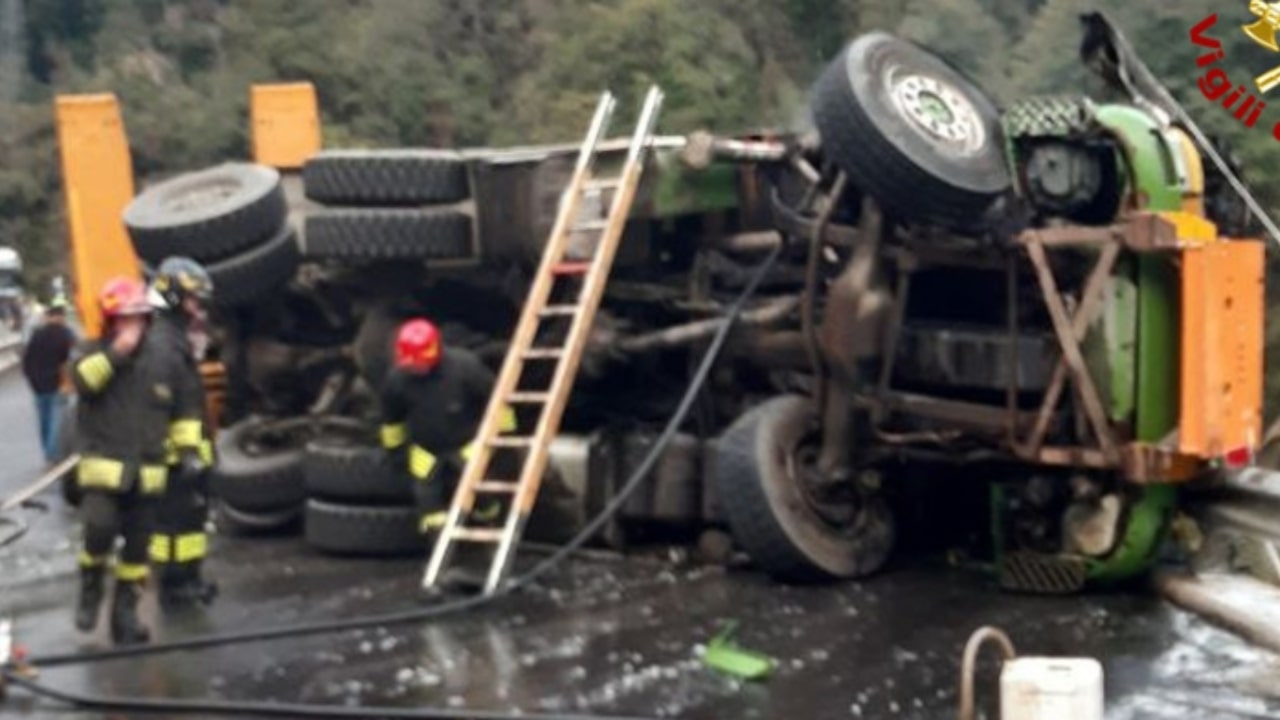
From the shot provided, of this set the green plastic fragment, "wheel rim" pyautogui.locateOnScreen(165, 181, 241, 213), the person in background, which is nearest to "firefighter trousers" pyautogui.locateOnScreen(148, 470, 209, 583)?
the green plastic fragment

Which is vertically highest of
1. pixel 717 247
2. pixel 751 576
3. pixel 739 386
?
pixel 717 247

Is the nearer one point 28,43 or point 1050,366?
point 1050,366

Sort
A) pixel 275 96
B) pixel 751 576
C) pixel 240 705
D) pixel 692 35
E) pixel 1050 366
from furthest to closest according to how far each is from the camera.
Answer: pixel 692 35
pixel 275 96
pixel 751 576
pixel 1050 366
pixel 240 705

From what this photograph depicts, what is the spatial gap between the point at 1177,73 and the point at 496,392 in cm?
1818

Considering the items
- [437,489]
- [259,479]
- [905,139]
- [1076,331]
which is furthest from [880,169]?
[259,479]

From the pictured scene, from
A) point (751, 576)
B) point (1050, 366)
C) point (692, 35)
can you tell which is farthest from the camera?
point (692, 35)

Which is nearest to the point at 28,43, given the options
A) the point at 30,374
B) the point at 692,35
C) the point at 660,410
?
the point at 692,35

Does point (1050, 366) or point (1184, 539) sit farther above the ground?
point (1050, 366)

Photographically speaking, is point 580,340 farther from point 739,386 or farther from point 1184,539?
point 1184,539

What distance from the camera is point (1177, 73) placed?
2589 centimetres

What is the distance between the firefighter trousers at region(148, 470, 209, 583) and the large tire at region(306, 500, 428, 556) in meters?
1.20

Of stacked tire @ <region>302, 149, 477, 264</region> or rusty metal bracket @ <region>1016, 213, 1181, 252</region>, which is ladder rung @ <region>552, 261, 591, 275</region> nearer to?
stacked tire @ <region>302, 149, 477, 264</region>

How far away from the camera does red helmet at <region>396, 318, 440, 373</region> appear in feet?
31.0

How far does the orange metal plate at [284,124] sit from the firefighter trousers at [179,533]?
15.0 feet
